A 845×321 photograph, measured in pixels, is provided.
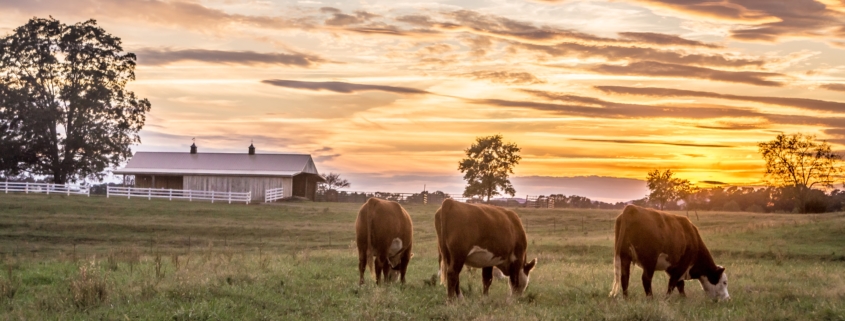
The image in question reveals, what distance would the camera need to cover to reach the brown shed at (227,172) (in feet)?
232

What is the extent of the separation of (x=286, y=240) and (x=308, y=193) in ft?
122

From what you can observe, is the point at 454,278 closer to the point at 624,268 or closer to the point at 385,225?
the point at 385,225

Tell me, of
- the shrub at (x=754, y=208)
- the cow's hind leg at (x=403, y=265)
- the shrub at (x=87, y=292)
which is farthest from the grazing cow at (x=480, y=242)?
the shrub at (x=754, y=208)

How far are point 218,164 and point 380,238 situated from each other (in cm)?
6206

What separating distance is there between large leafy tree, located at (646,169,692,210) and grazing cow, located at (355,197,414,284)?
74.6 metres

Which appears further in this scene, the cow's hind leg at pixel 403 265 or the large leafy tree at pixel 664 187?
the large leafy tree at pixel 664 187

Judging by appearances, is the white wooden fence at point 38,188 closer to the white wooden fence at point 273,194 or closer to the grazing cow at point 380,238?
the white wooden fence at point 273,194

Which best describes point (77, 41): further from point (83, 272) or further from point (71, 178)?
point (83, 272)

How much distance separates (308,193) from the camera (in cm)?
7600

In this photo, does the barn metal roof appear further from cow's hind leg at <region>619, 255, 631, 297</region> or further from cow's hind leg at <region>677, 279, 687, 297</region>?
cow's hind leg at <region>619, 255, 631, 297</region>

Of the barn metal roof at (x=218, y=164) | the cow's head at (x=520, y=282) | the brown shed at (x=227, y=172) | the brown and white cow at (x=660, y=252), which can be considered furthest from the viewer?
the barn metal roof at (x=218, y=164)

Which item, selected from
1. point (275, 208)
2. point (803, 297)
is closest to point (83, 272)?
point (803, 297)

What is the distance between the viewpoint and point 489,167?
80938 mm

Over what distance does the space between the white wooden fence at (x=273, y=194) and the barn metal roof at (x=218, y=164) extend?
5.62 feet
